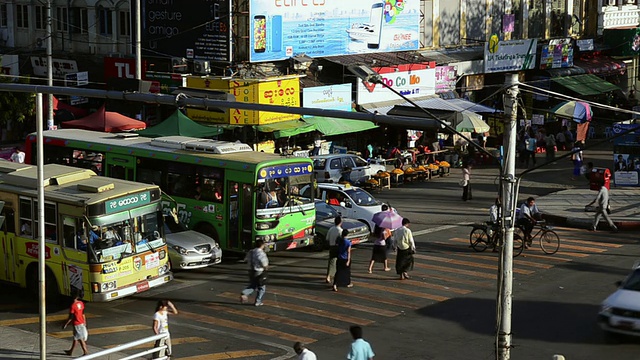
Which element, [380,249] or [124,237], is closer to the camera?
[124,237]

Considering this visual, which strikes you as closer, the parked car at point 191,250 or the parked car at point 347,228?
the parked car at point 191,250

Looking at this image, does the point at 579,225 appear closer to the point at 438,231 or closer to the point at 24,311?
the point at 438,231

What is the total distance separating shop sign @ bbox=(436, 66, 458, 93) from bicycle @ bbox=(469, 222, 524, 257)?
2040 cm

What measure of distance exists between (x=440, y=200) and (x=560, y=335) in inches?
640

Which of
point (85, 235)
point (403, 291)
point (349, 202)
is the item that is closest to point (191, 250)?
point (85, 235)

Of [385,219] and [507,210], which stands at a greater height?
[507,210]

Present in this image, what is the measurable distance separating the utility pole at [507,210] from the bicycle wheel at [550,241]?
1259cm

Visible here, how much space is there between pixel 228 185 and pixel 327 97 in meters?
15.5

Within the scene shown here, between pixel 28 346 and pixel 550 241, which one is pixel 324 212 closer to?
pixel 550 241

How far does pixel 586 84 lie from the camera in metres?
55.0

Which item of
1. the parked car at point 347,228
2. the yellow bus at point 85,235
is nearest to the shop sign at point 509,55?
the parked car at point 347,228

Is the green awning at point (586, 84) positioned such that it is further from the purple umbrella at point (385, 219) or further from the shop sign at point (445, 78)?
the purple umbrella at point (385, 219)

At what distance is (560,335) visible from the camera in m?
19.7

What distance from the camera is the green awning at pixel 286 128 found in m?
38.0
